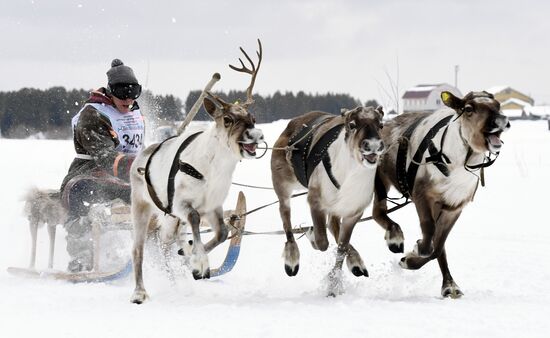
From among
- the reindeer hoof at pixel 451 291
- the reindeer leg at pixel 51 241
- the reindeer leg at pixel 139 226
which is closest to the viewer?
the reindeer hoof at pixel 451 291

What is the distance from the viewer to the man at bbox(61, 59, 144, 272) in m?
8.25

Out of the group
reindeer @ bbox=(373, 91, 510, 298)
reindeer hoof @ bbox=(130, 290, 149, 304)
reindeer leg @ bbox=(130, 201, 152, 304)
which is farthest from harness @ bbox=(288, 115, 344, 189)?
reindeer hoof @ bbox=(130, 290, 149, 304)

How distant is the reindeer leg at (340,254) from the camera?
6625 millimetres

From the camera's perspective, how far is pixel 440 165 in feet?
20.7

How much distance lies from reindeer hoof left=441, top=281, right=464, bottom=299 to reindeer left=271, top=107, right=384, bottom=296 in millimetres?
652

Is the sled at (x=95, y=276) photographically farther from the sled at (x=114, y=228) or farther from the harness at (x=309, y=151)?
the harness at (x=309, y=151)

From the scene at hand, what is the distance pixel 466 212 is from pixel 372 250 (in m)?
4.40

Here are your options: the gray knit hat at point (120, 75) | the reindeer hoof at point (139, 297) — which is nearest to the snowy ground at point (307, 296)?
the reindeer hoof at point (139, 297)

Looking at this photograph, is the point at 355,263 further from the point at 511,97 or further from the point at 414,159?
the point at 511,97

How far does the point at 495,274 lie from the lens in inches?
327

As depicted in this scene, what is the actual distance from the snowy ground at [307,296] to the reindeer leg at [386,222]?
1.19 feet

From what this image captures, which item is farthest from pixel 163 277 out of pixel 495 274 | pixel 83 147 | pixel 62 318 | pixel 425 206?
pixel 495 274

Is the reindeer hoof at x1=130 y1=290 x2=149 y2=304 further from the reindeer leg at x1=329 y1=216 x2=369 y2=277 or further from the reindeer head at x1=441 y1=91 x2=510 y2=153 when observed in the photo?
the reindeer head at x1=441 y1=91 x2=510 y2=153

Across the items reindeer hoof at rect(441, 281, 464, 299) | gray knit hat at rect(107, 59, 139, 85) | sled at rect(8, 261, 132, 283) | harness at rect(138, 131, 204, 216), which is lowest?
sled at rect(8, 261, 132, 283)
